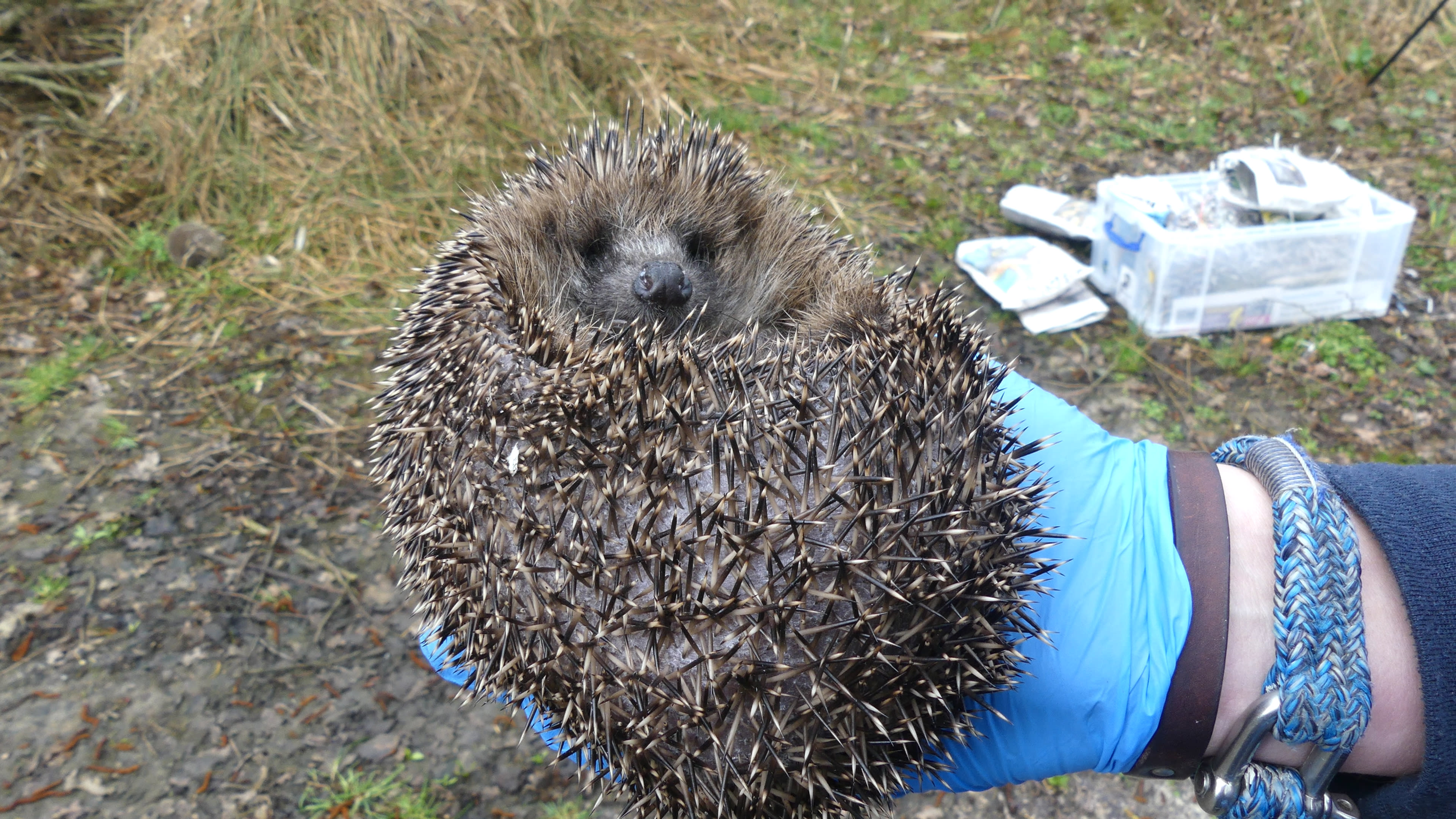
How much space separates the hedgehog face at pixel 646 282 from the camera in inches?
111

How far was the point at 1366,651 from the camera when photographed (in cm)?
247

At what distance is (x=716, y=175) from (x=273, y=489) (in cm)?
340

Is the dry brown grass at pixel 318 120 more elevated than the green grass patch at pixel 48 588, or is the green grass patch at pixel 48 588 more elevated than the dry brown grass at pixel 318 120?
the dry brown grass at pixel 318 120

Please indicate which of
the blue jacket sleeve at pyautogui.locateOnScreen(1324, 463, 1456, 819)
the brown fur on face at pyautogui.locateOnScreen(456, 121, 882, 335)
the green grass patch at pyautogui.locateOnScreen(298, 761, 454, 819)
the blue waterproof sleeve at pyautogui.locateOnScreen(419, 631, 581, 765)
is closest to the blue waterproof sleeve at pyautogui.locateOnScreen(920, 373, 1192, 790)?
the blue jacket sleeve at pyautogui.locateOnScreen(1324, 463, 1456, 819)

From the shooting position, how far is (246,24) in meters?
6.29

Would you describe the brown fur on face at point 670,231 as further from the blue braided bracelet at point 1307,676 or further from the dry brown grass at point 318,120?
the dry brown grass at point 318,120

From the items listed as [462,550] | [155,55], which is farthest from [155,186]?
[462,550]

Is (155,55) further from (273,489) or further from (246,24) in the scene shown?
(273,489)

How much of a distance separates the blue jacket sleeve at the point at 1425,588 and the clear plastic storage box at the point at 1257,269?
3.09 metres

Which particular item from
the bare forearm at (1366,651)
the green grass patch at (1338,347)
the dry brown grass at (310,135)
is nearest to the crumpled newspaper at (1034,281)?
the dry brown grass at (310,135)

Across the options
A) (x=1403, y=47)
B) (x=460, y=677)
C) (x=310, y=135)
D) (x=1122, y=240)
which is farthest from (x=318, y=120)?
(x=1403, y=47)

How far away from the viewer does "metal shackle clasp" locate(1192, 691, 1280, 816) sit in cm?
247

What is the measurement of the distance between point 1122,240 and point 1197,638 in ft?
12.5

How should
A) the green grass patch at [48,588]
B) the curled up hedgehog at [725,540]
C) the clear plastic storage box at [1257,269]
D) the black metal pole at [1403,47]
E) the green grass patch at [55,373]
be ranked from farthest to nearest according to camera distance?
1. the black metal pole at [1403,47]
2. the clear plastic storage box at [1257,269]
3. the green grass patch at [55,373]
4. the green grass patch at [48,588]
5. the curled up hedgehog at [725,540]
